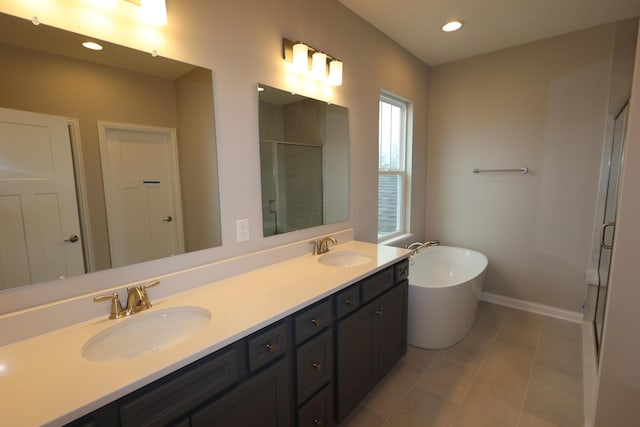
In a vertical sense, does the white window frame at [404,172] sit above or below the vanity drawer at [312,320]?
above

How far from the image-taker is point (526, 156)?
2861mm

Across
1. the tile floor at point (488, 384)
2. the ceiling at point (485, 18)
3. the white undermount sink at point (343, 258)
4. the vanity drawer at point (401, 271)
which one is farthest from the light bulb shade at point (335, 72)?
the tile floor at point (488, 384)

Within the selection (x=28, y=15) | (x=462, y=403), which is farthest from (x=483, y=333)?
(x=28, y=15)

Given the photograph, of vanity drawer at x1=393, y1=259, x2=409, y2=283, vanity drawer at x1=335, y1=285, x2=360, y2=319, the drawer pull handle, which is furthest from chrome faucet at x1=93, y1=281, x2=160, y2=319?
vanity drawer at x1=393, y1=259, x2=409, y2=283

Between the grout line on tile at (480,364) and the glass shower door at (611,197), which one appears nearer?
the grout line on tile at (480,364)

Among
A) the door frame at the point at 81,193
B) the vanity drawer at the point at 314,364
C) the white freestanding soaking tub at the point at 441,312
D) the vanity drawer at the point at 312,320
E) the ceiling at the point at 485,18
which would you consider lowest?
the white freestanding soaking tub at the point at 441,312

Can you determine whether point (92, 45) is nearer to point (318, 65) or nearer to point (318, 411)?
point (318, 65)

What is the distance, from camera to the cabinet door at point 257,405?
95 centimetres

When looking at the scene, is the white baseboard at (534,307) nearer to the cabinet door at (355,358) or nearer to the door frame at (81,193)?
the cabinet door at (355,358)

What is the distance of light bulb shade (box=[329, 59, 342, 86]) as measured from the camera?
199 centimetres

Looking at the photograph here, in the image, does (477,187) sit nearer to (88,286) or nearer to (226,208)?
(226,208)

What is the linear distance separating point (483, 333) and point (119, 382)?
2.76 metres

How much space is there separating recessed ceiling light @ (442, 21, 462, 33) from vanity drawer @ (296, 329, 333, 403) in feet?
8.27

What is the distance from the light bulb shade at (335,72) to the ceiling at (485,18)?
0.51 m
